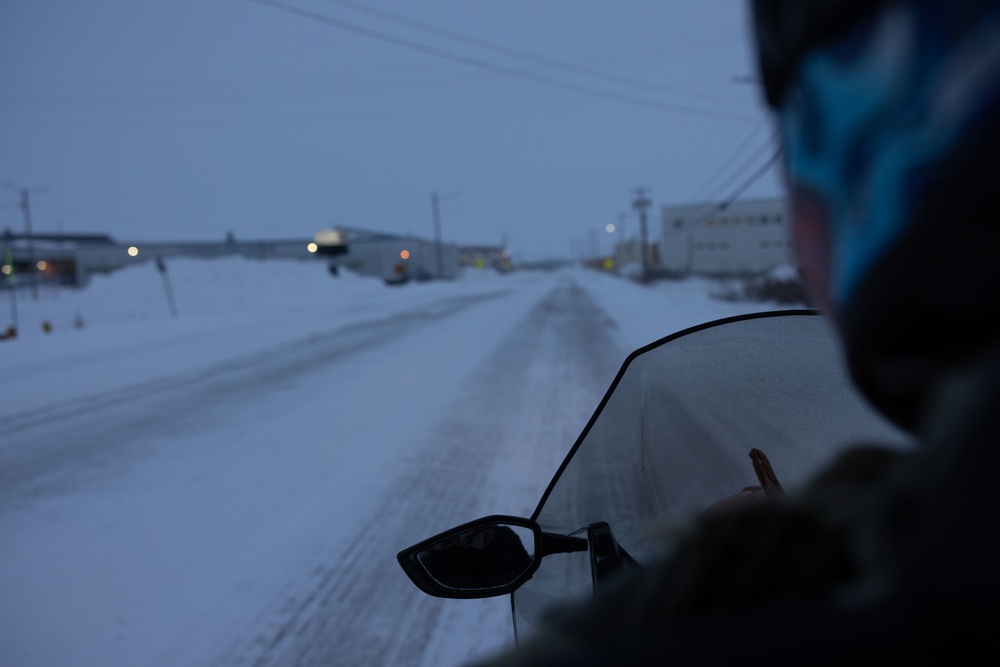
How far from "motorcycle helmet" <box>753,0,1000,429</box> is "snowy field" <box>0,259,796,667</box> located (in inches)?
127

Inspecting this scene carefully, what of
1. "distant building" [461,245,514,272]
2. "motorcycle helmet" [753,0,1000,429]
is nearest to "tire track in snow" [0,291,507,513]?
"motorcycle helmet" [753,0,1000,429]

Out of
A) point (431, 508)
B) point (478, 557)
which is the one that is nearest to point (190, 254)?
point (431, 508)

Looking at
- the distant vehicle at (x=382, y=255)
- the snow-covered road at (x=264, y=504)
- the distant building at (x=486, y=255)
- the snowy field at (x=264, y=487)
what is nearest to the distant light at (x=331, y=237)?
the distant vehicle at (x=382, y=255)

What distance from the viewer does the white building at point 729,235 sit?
70250 mm

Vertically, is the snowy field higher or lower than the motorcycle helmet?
lower

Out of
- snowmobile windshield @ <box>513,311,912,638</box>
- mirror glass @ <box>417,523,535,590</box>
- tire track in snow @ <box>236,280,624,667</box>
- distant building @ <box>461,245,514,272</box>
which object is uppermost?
snowmobile windshield @ <box>513,311,912,638</box>

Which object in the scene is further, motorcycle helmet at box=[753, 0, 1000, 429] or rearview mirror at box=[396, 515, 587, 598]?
rearview mirror at box=[396, 515, 587, 598]

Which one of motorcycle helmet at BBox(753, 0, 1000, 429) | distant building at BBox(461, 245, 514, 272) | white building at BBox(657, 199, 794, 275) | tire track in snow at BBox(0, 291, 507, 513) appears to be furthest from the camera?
distant building at BBox(461, 245, 514, 272)

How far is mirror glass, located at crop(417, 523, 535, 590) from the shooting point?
1974 mm

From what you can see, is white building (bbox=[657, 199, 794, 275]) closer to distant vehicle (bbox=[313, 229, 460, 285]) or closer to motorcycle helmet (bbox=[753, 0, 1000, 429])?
distant vehicle (bbox=[313, 229, 460, 285])

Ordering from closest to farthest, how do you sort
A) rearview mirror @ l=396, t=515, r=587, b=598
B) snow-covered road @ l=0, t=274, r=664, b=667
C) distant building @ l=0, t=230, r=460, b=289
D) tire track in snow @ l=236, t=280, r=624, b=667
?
rearview mirror @ l=396, t=515, r=587, b=598, tire track in snow @ l=236, t=280, r=624, b=667, snow-covered road @ l=0, t=274, r=664, b=667, distant building @ l=0, t=230, r=460, b=289

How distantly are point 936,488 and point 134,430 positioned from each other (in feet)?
29.5

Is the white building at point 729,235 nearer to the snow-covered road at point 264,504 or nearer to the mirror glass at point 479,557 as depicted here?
the snow-covered road at point 264,504

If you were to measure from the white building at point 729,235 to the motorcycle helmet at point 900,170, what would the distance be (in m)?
69.1
